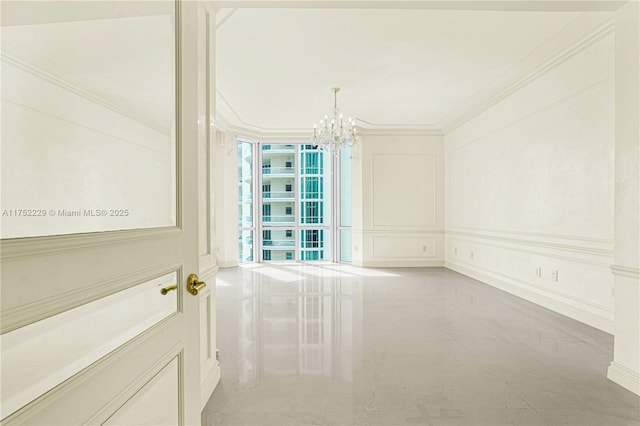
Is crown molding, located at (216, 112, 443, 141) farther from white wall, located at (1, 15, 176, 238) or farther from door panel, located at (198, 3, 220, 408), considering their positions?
white wall, located at (1, 15, 176, 238)

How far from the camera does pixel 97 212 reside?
81 centimetres

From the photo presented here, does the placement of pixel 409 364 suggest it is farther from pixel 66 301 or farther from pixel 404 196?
pixel 404 196

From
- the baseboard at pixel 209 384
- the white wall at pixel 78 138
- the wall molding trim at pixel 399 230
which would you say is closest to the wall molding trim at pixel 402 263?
the wall molding trim at pixel 399 230

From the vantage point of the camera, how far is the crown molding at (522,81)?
3479mm

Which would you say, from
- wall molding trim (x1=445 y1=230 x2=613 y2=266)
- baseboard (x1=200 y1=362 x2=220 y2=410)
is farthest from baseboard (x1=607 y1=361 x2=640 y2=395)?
baseboard (x1=200 y1=362 x2=220 y2=410)

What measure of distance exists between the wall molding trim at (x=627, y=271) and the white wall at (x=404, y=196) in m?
5.22

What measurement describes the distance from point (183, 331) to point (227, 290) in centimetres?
442

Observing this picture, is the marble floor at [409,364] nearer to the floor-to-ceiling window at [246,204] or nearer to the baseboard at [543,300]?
the baseboard at [543,300]

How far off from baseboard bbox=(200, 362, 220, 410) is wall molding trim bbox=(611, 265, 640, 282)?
2.80 metres

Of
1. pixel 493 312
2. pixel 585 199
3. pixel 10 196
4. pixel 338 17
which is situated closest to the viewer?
pixel 10 196

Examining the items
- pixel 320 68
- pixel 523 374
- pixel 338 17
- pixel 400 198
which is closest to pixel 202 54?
pixel 338 17

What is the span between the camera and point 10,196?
591 mm

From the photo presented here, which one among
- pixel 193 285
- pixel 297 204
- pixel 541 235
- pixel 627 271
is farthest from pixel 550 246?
pixel 297 204

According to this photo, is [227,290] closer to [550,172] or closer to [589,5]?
[550,172]
